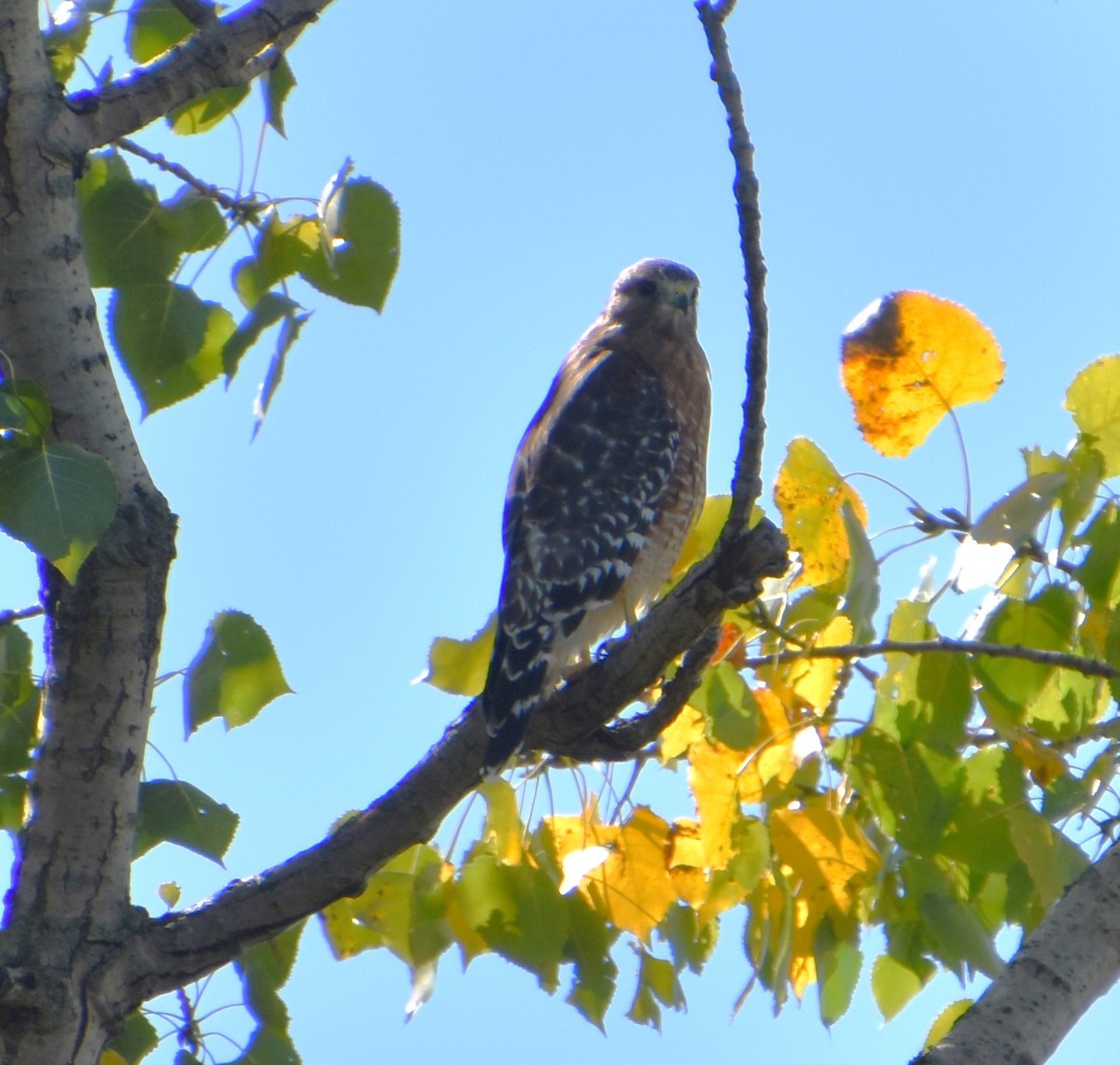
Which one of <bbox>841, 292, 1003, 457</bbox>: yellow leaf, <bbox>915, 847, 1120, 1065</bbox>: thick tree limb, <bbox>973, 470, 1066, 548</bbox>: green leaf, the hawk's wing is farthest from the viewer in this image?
the hawk's wing

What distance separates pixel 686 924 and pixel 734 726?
0.52 meters

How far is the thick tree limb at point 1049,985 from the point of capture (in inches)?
85.1

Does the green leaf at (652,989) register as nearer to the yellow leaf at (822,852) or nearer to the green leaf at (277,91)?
the yellow leaf at (822,852)

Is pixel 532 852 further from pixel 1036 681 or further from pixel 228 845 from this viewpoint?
pixel 1036 681

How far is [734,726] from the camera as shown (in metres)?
2.46

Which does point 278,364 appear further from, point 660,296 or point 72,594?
point 660,296

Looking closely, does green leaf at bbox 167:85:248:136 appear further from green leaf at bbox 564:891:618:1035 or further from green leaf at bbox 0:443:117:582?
green leaf at bbox 564:891:618:1035

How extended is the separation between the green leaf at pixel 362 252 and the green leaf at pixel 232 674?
779 millimetres

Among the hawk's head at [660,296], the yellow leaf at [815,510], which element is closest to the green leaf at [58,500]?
the yellow leaf at [815,510]

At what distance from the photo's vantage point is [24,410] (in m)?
2.35

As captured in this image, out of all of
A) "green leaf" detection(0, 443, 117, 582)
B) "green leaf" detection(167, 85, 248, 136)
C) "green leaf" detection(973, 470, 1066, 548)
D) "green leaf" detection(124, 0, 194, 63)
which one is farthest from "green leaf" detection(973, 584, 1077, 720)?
"green leaf" detection(124, 0, 194, 63)

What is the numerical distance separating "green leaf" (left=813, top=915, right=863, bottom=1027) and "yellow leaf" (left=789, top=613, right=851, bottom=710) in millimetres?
413

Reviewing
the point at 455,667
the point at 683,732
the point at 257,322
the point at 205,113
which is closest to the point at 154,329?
the point at 257,322

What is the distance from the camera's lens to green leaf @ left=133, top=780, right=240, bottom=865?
274 centimetres
